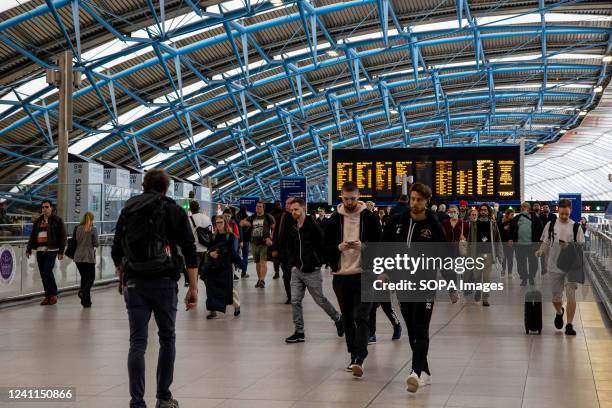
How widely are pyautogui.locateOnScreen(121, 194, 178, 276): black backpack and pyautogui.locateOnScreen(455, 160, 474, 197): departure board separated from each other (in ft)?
55.2

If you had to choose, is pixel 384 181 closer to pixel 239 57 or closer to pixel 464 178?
pixel 464 178

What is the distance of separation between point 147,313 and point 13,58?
2767 cm

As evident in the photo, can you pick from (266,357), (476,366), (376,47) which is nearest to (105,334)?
(266,357)

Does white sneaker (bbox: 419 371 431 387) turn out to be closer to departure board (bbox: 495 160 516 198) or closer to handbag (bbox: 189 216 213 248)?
handbag (bbox: 189 216 213 248)

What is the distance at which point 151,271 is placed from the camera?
562 centimetres

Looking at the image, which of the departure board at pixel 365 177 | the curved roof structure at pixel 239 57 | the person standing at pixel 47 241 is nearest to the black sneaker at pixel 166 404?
the person standing at pixel 47 241

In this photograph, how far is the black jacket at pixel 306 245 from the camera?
9.25 meters

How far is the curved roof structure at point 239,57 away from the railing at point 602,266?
49.2ft

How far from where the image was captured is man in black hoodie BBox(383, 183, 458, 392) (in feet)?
22.3

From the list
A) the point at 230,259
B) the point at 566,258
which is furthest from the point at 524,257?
the point at 230,259

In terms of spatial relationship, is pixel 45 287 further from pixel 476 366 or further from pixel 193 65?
pixel 193 65

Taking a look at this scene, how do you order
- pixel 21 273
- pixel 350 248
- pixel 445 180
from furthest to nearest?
pixel 445 180 < pixel 21 273 < pixel 350 248

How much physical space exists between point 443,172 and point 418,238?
50.0 ft

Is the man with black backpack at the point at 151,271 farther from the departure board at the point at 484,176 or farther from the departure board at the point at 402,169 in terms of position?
the departure board at the point at 484,176
